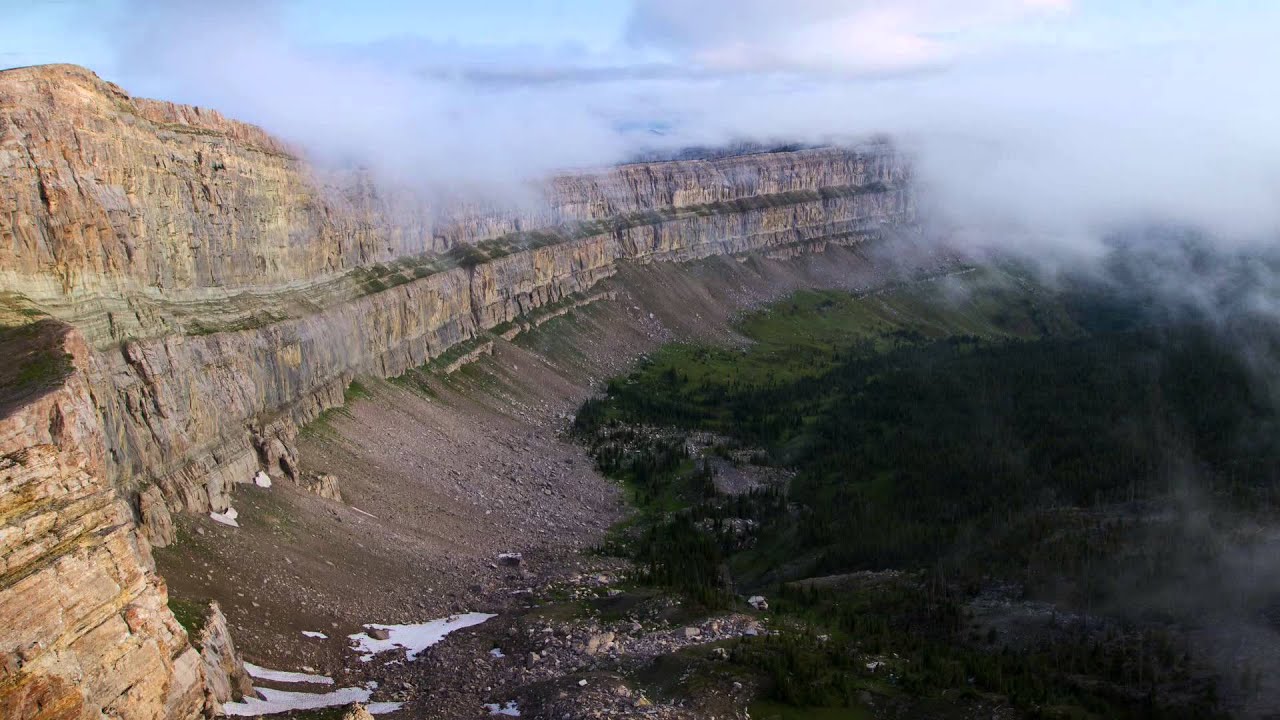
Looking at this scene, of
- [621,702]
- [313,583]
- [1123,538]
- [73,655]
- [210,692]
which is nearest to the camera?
[73,655]

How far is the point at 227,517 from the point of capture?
6881 centimetres

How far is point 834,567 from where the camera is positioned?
80375mm

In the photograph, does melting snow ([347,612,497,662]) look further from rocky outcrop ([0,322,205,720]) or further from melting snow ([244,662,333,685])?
rocky outcrop ([0,322,205,720])

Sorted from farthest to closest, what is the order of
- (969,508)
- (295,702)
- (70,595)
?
(969,508) < (295,702) < (70,595)

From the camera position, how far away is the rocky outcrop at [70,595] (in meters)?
33.6

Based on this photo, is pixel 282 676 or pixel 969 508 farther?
pixel 969 508

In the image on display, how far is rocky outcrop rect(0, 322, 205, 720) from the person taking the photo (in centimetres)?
3359

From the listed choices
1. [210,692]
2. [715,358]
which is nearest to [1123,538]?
[210,692]

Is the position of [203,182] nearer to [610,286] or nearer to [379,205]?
[379,205]

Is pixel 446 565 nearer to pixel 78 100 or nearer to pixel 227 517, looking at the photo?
pixel 227 517

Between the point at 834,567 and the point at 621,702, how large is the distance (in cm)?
3147

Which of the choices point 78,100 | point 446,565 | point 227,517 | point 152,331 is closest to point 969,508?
point 446,565

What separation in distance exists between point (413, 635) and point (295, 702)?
1281cm

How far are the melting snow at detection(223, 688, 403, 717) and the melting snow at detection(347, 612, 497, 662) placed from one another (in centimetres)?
499
